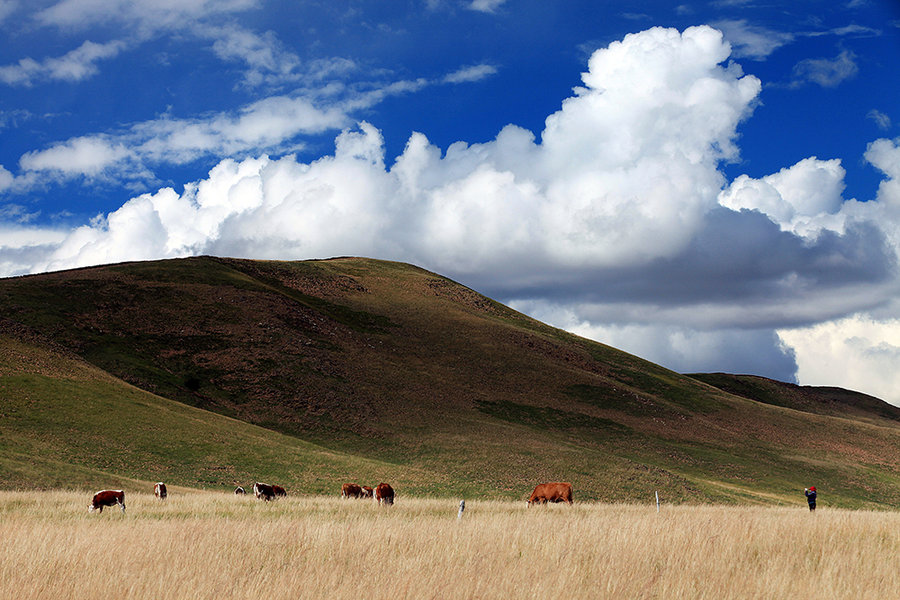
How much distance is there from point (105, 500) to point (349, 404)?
172 ft

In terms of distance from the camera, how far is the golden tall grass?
30.2 ft

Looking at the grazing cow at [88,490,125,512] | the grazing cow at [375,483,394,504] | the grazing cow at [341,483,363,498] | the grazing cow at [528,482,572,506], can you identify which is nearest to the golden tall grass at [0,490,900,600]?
the grazing cow at [88,490,125,512]

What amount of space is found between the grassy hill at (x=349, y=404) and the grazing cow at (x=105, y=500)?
1299 cm

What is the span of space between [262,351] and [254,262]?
52642mm

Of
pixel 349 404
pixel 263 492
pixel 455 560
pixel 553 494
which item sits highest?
pixel 349 404

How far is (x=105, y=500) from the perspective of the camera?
23.5 metres

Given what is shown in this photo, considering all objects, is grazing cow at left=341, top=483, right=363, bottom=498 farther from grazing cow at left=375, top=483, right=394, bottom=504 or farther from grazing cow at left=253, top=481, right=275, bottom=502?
grazing cow at left=253, top=481, right=275, bottom=502

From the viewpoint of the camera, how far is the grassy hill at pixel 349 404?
4847 cm

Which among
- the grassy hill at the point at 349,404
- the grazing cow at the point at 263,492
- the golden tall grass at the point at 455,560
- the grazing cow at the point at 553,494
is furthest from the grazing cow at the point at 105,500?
the grazing cow at the point at 553,494

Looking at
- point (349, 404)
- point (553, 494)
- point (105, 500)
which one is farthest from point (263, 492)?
point (349, 404)

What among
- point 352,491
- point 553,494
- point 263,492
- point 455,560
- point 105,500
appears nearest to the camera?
point 455,560

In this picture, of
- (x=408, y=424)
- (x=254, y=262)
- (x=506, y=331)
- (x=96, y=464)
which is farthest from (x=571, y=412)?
(x=254, y=262)

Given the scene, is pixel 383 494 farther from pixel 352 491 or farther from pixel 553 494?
pixel 553 494

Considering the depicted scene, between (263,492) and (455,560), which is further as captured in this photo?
(263,492)
